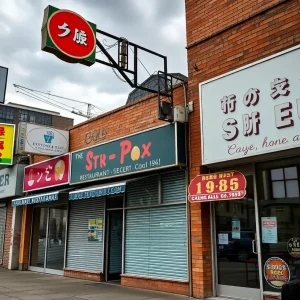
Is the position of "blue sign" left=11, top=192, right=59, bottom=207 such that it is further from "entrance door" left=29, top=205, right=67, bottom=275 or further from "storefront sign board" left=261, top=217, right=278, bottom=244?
"storefront sign board" left=261, top=217, right=278, bottom=244

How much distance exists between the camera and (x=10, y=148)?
14062 millimetres

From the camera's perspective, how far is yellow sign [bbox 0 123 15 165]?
551 inches

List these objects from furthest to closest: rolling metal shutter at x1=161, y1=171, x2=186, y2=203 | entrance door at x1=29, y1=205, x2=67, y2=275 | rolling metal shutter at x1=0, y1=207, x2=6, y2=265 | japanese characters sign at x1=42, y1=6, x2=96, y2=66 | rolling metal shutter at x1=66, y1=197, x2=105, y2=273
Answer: rolling metal shutter at x1=0, y1=207, x2=6, y2=265, entrance door at x1=29, y1=205, x2=67, y2=275, rolling metal shutter at x1=66, y1=197, x2=105, y2=273, rolling metal shutter at x1=161, y1=171, x2=186, y2=203, japanese characters sign at x1=42, y1=6, x2=96, y2=66

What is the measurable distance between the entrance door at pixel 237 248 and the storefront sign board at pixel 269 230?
7.1 inches

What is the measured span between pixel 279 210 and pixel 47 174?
8080mm

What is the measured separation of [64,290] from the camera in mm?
9312

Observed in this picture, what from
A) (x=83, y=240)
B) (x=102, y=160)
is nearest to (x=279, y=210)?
(x=102, y=160)

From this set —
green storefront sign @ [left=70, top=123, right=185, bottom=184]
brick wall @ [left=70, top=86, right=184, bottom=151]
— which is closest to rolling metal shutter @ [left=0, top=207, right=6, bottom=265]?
brick wall @ [left=70, top=86, right=184, bottom=151]

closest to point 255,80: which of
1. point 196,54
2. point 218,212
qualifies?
point 196,54

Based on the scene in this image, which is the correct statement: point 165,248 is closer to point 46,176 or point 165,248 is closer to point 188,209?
point 188,209

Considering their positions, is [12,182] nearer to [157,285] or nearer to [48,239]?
[48,239]

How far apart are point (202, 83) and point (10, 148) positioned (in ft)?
28.3

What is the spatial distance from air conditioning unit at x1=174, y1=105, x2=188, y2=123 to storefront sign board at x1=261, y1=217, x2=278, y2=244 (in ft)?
9.04

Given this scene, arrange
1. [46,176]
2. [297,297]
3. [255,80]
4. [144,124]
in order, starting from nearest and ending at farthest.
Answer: [297,297], [255,80], [144,124], [46,176]
